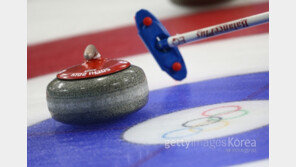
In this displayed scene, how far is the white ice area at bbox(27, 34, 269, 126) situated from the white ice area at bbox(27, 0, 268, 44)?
1.53 metres

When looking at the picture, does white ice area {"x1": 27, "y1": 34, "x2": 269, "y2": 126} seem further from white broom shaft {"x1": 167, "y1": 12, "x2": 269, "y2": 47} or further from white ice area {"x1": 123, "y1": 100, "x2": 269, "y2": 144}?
white ice area {"x1": 123, "y1": 100, "x2": 269, "y2": 144}

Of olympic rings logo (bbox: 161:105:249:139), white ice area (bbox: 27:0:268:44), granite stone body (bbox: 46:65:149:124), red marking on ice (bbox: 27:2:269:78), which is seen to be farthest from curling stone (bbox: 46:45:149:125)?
white ice area (bbox: 27:0:268:44)

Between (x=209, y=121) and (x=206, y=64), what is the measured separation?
3.80 ft

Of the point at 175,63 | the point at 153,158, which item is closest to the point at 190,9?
the point at 175,63

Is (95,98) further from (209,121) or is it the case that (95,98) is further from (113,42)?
(113,42)

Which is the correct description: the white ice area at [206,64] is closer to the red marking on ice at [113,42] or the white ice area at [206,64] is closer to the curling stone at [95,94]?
the red marking on ice at [113,42]

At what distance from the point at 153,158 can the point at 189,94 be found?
2.89 ft

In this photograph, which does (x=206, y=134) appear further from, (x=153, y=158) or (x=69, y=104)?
(x=69, y=104)

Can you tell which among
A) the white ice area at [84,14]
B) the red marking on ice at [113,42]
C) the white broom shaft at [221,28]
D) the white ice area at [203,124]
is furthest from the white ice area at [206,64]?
the white ice area at [84,14]

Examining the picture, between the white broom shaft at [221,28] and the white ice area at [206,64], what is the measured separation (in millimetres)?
332

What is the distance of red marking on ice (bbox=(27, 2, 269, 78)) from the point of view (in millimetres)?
4109

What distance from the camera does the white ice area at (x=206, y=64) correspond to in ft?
10.4

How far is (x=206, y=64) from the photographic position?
3.51 meters

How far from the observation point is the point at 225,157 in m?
1.98
